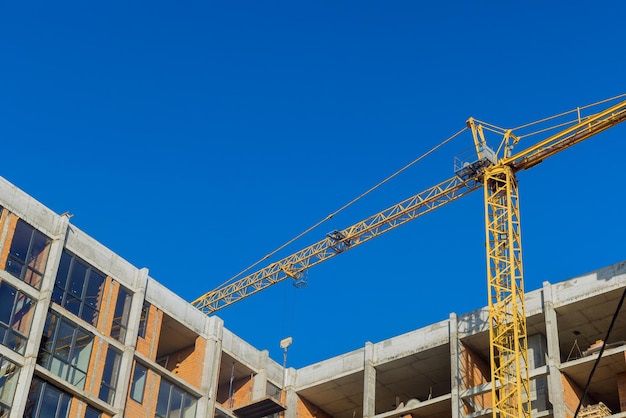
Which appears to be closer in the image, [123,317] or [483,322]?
[123,317]

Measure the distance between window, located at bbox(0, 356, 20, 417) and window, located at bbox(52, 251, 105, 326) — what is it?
4.62 metres

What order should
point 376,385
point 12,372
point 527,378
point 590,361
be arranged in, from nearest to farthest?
1. point 12,372
2. point 590,361
3. point 527,378
4. point 376,385

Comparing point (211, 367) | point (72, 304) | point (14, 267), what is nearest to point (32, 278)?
point (14, 267)

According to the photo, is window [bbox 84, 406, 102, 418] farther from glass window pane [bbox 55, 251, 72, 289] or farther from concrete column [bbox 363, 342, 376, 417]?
concrete column [bbox 363, 342, 376, 417]

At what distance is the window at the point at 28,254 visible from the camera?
5097 centimetres

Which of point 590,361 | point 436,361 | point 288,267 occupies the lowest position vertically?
point 590,361

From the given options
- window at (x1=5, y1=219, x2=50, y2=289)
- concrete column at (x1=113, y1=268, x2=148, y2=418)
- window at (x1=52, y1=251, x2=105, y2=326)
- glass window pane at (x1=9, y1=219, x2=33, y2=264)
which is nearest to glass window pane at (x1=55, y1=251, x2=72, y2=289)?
window at (x1=52, y1=251, x2=105, y2=326)

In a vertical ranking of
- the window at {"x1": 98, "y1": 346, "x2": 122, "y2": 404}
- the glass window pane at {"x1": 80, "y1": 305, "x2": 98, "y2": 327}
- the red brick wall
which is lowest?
the window at {"x1": 98, "y1": 346, "x2": 122, "y2": 404}

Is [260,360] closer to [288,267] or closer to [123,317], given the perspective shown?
[123,317]

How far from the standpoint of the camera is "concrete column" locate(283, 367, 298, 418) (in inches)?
2640

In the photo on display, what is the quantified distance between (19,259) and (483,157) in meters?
33.8

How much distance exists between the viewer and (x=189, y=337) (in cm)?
6175

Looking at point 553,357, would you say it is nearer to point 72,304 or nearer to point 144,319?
point 144,319

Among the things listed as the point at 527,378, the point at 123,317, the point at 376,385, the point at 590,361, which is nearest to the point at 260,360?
the point at 376,385
